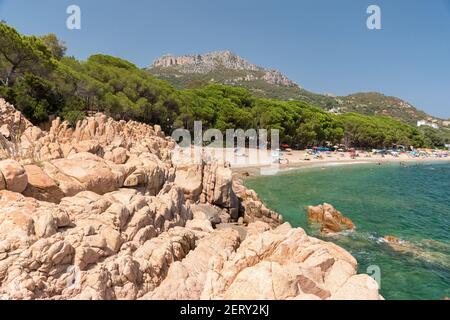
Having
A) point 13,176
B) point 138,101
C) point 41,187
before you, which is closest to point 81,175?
point 41,187

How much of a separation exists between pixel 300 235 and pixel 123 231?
5779 mm

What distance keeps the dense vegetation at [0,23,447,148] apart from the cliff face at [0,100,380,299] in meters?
20.6

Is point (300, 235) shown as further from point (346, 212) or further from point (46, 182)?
point (346, 212)

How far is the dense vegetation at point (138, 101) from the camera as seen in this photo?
31406 millimetres

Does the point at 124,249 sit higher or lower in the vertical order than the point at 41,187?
lower

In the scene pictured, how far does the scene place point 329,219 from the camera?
2339 cm

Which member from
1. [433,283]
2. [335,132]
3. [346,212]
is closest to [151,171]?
[433,283]

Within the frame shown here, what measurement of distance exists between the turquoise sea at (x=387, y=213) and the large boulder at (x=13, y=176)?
48.8ft

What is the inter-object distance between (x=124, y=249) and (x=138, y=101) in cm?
4154

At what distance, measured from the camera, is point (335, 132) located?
8306cm

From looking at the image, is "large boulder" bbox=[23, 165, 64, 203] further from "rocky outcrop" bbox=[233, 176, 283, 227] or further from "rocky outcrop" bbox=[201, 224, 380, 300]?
"rocky outcrop" bbox=[233, 176, 283, 227]

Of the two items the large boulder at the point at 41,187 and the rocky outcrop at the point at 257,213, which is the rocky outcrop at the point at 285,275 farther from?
the rocky outcrop at the point at 257,213

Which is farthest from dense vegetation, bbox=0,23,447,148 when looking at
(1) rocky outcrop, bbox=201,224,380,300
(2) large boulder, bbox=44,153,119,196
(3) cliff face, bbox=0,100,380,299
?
(1) rocky outcrop, bbox=201,224,380,300

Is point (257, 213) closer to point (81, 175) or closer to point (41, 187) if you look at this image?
point (81, 175)
